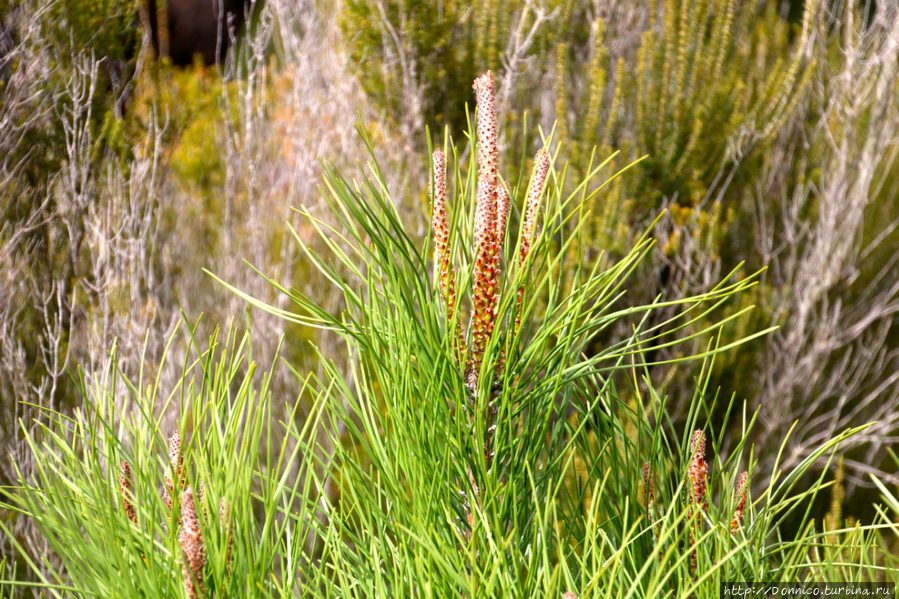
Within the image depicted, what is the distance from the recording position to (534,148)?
6.45 ft

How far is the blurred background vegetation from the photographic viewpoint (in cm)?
151

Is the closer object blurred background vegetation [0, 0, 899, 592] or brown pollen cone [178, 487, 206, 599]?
brown pollen cone [178, 487, 206, 599]

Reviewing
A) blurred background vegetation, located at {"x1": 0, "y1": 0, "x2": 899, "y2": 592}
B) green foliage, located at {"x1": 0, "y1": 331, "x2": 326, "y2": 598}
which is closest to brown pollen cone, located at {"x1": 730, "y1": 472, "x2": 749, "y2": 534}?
green foliage, located at {"x1": 0, "y1": 331, "x2": 326, "y2": 598}

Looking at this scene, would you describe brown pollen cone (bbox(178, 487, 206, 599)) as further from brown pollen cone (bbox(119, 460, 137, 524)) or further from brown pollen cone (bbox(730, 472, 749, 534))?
brown pollen cone (bbox(730, 472, 749, 534))

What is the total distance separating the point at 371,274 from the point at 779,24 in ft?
8.51

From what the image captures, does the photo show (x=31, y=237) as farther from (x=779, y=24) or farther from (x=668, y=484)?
(x=779, y=24)

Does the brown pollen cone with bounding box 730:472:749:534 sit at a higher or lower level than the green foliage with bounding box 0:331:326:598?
lower

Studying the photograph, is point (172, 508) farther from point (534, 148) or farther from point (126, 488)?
point (534, 148)

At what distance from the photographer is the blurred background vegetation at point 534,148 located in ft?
4.95

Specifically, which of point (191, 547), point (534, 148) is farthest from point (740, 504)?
point (534, 148)

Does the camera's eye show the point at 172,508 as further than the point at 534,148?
No

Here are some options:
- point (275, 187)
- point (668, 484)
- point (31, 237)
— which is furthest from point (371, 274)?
point (275, 187)

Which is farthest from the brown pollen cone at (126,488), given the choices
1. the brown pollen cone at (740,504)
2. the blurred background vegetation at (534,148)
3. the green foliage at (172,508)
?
the blurred background vegetation at (534,148)

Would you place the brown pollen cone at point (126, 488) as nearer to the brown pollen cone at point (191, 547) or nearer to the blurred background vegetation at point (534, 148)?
→ the brown pollen cone at point (191, 547)
